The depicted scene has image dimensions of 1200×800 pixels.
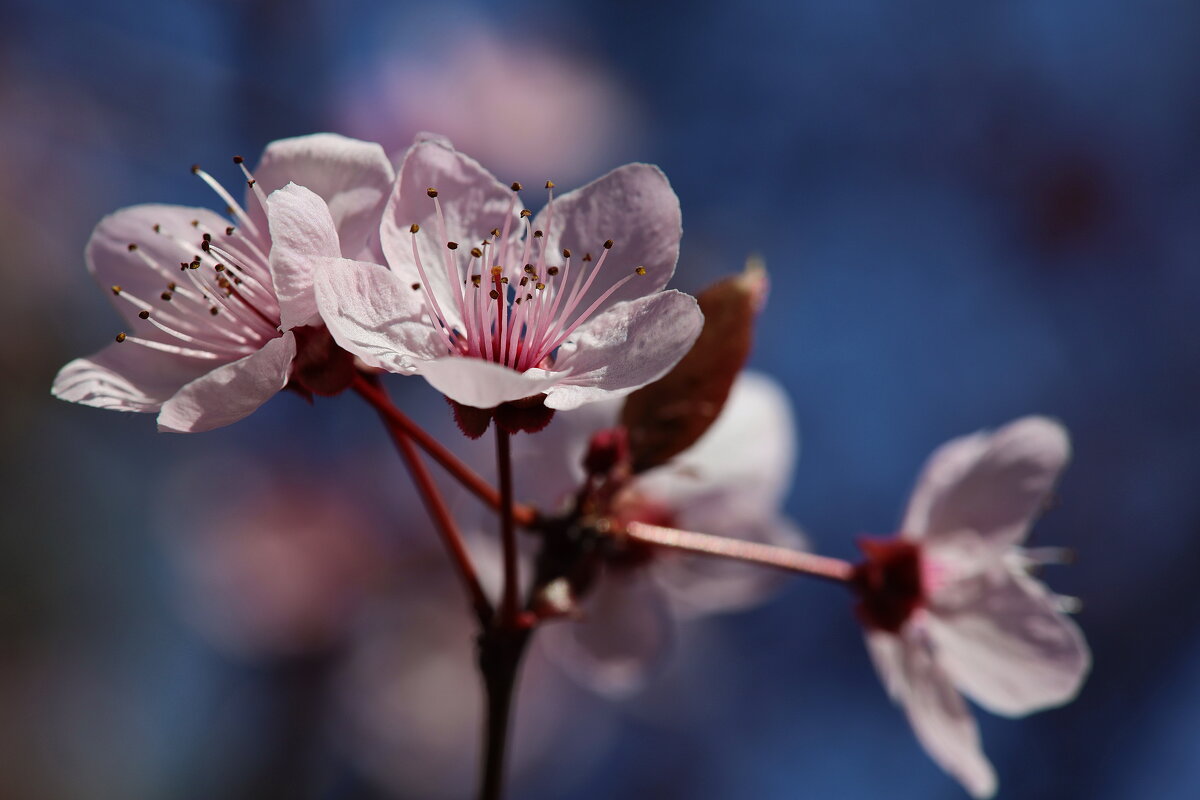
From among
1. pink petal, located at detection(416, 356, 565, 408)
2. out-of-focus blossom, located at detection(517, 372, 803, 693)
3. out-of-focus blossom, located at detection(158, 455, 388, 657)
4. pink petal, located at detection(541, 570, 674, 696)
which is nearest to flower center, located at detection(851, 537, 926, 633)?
out-of-focus blossom, located at detection(517, 372, 803, 693)

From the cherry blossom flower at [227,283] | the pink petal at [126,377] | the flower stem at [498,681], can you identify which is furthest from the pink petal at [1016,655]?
the pink petal at [126,377]

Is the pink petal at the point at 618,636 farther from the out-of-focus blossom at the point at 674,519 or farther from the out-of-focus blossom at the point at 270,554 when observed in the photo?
the out-of-focus blossom at the point at 270,554

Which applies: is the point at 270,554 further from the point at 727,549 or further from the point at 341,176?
the point at 341,176

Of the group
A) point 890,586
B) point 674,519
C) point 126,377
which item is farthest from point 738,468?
point 126,377

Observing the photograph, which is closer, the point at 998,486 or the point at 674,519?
the point at 998,486

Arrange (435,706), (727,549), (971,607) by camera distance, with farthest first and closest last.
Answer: (435,706)
(971,607)
(727,549)
